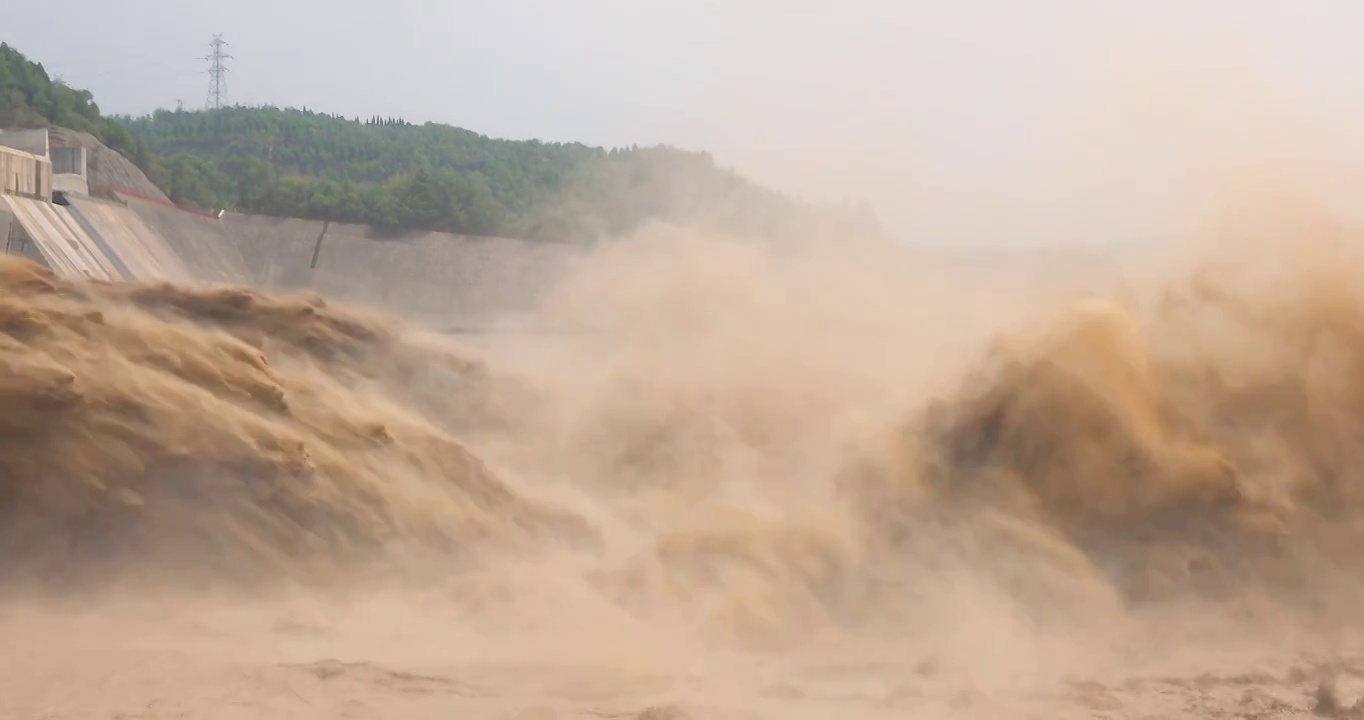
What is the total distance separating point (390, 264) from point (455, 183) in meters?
6.24

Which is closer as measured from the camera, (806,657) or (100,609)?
(100,609)

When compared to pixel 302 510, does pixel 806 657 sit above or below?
below

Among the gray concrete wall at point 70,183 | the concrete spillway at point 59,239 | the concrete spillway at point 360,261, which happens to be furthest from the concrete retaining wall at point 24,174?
the concrete spillway at point 360,261

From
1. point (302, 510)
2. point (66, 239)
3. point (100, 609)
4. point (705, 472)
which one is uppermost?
point (66, 239)

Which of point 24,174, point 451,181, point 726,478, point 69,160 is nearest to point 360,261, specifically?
point 451,181

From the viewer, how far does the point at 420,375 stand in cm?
1301

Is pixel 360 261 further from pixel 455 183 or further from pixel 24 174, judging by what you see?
pixel 24 174

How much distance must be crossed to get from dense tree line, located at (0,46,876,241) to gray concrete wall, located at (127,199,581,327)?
1773 millimetres

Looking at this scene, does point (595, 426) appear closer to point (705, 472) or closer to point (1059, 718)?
point (705, 472)

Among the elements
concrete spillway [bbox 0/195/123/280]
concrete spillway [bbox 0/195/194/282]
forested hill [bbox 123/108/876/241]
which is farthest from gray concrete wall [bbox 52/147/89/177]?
forested hill [bbox 123/108/876/241]

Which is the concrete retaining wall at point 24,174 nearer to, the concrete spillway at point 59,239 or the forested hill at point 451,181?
the concrete spillway at point 59,239

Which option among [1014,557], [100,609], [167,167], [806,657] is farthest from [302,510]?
[167,167]

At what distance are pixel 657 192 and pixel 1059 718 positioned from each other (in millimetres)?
29460

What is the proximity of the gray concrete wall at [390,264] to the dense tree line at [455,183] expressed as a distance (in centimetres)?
177
